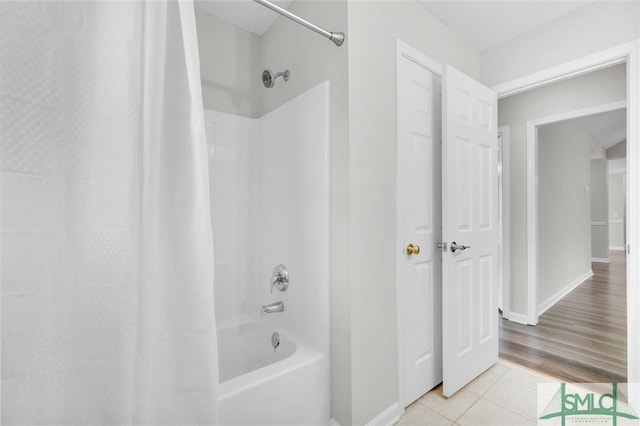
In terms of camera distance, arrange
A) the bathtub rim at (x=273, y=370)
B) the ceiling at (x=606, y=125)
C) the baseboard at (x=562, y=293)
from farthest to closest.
Result: the ceiling at (x=606, y=125) → the baseboard at (x=562, y=293) → the bathtub rim at (x=273, y=370)

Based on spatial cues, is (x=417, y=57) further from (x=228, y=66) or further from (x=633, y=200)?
(x=633, y=200)

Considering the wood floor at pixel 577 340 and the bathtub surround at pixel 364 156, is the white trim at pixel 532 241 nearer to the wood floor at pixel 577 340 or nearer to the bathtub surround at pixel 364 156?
the wood floor at pixel 577 340

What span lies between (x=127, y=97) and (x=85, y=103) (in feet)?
0.33

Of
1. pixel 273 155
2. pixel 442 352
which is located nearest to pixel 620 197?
pixel 442 352

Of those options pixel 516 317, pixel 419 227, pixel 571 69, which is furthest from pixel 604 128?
pixel 419 227

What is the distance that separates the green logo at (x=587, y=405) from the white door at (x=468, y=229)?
0.41 meters

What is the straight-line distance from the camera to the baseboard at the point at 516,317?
10.1 ft

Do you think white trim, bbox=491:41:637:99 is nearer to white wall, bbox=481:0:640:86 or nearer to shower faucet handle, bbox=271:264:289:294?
white wall, bbox=481:0:640:86

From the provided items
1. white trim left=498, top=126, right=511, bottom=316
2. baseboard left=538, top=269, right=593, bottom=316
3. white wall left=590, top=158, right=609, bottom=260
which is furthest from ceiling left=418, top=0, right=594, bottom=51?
white wall left=590, top=158, right=609, bottom=260

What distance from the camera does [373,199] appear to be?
1612 millimetres

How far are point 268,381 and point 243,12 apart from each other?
2.12m

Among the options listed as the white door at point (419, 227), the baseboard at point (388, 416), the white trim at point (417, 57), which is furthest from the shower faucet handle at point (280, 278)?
the white trim at point (417, 57)

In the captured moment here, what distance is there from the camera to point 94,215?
82 centimetres

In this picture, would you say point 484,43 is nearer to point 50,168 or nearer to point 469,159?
point 469,159
